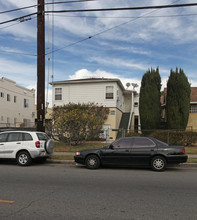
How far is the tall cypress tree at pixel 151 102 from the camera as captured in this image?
20078mm

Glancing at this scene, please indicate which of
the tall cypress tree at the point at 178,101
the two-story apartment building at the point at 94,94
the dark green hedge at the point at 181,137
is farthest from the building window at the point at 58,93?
the dark green hedge at the point at 181,137

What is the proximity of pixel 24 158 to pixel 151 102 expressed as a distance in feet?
44.0

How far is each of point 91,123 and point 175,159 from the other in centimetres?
855

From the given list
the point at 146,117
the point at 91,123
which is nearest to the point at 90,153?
the point at 91,123

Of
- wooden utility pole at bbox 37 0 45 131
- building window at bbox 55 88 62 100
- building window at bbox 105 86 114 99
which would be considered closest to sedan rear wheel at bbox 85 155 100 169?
wooden utility pole at bbox 37 0 45 131

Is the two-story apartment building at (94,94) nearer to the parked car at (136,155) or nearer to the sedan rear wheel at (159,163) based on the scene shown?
the parked car at (136,155)

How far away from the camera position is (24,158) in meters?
9.98

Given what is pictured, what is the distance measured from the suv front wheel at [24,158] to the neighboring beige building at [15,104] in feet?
64.1

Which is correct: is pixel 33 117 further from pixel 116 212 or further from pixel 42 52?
pixel 116 212

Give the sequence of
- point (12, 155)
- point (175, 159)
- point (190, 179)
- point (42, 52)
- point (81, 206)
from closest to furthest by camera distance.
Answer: point (81, 206) → point (190, 179) → point (175, 159) → point (12, 155) → point (42, 52)

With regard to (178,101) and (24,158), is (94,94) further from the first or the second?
(24,158)

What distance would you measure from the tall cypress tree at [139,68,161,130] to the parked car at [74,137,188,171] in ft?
36.1

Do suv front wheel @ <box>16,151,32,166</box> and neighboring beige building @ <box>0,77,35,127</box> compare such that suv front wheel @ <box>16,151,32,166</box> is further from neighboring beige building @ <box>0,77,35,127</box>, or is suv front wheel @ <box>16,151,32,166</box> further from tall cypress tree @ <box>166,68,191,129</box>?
neighboring beige building @ <box>0,77,35,127</box>

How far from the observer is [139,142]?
9328 millimetres
